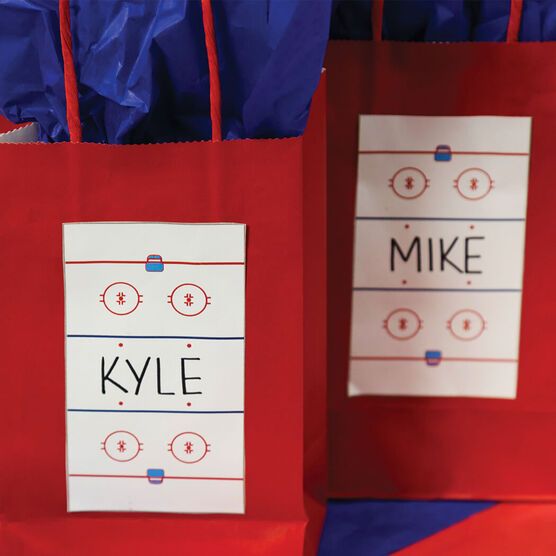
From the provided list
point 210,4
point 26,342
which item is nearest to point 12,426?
point 26,342

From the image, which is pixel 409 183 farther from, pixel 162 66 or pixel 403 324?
pixel 162 66

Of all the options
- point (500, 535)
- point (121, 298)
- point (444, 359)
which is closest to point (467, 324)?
point (444, 359)

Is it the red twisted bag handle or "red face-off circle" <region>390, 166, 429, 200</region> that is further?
"red face-off circle" <region>390, 166, 429, 200</region>

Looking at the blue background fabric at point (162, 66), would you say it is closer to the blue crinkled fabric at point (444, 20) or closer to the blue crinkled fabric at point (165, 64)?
the blue crinkled fabric at point (165, 64)

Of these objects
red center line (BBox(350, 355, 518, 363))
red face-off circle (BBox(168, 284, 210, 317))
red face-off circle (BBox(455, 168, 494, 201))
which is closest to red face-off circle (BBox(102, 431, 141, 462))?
red face-off circle (BBox(168, 284, 210, 317))

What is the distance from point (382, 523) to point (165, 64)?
414 mm

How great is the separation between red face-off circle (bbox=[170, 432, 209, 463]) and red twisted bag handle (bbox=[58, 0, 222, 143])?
22 cm

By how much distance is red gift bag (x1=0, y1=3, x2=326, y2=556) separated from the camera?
0.61 metres

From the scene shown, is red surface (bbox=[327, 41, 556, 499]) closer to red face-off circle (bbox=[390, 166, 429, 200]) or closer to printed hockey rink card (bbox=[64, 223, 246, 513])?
red face-off circle (bbox=[390, 166, 429, 200])

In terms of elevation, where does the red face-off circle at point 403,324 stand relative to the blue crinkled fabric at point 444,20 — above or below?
below

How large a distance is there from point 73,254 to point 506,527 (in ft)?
1.36

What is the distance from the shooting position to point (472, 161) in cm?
72

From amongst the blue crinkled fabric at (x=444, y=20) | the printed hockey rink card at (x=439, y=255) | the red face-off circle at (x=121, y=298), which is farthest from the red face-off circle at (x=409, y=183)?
the red face-off circle at (x=121, y=298)

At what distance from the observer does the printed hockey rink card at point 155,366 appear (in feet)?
2.05
